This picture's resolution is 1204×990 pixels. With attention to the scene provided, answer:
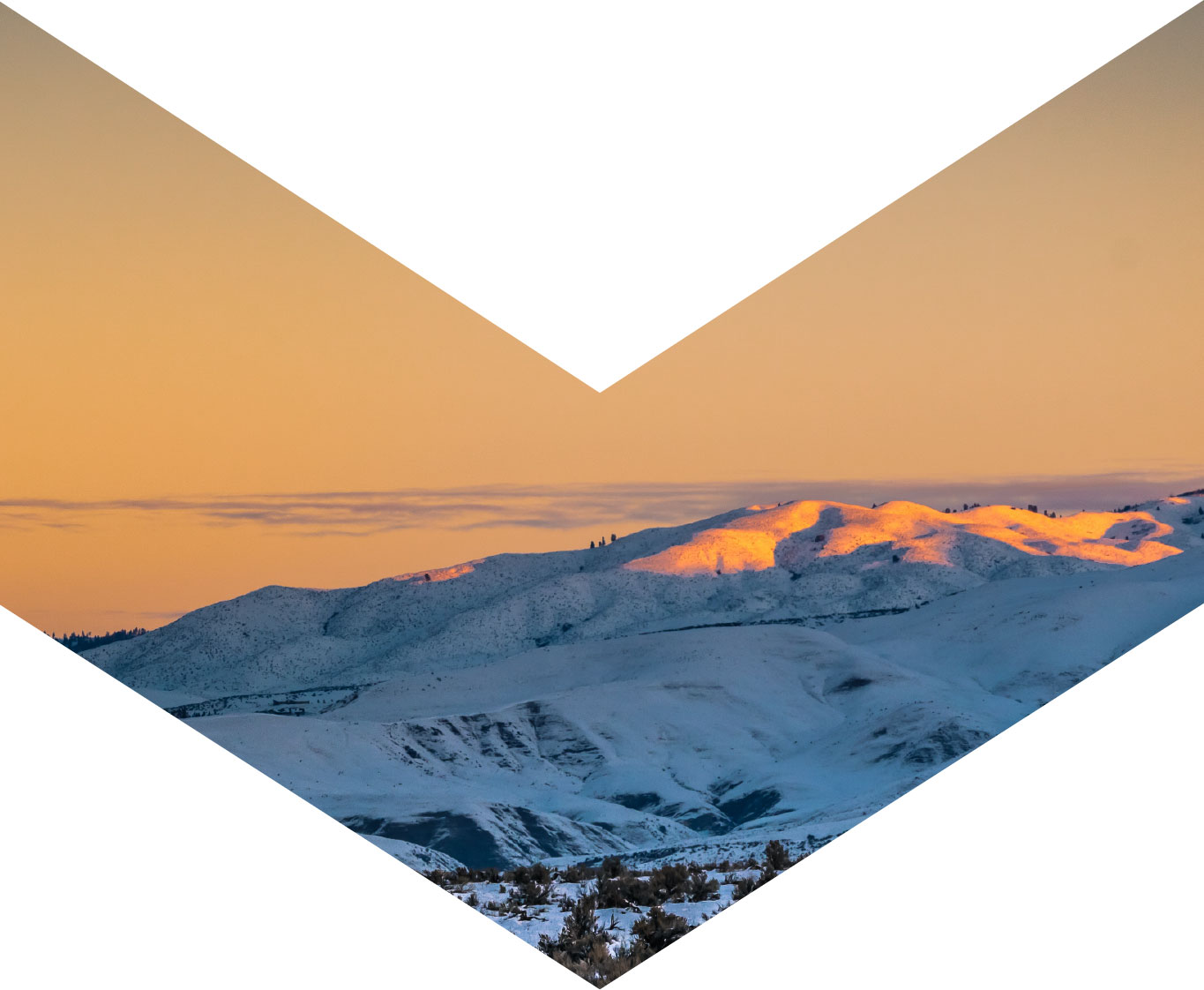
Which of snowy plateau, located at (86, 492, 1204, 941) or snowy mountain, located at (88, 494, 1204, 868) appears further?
snowy mountain, located at (88, 494, 1204, 868)

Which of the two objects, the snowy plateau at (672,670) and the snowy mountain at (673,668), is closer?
the snowy plateau at (672,670)

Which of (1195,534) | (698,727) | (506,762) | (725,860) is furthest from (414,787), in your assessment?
(1195,534)

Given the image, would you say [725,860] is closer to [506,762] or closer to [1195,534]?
[506,762]

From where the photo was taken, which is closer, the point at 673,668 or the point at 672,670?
the point at 672,670
